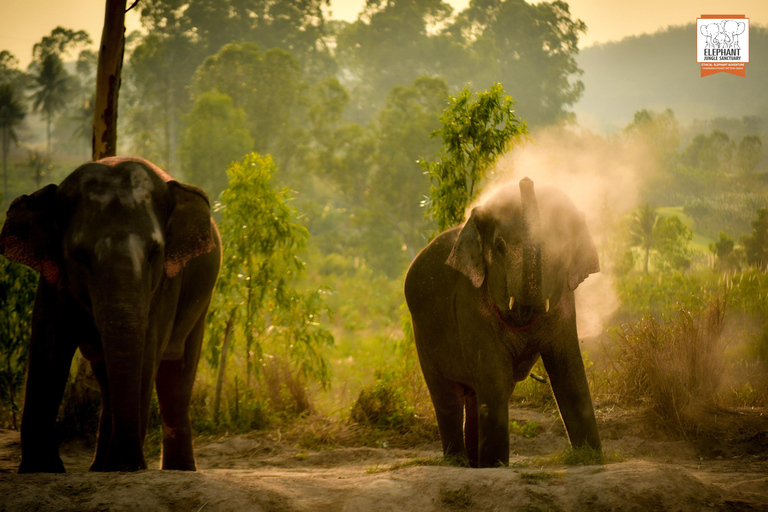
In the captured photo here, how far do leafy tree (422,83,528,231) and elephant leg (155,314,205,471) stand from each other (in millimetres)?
3480

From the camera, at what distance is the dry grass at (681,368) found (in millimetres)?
7039

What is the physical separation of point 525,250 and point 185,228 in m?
2.36

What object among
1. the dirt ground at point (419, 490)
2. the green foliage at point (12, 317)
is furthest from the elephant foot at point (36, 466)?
the green foliage at point (12, 317)

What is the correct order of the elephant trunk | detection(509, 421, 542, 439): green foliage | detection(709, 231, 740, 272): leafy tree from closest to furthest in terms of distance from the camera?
the elephant trunk
detection(509, 421, 542, 439): green foliage
detection(709, 231, 740, 272): leafy tree

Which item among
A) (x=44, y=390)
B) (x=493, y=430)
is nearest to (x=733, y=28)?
(x=493, y=430)

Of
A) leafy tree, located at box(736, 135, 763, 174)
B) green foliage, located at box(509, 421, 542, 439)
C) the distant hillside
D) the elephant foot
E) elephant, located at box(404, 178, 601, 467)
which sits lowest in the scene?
green foliage, located at box(509, 421, 542, 439)

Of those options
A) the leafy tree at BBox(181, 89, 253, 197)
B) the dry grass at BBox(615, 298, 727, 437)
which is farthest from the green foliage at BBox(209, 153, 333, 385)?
the leafy tree at BBox(181, 89, 253, 197)

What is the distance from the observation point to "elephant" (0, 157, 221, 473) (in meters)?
4.32

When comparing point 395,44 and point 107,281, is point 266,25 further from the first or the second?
point 107,281

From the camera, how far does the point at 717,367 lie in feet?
24.0

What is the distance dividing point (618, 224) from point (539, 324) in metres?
14.8

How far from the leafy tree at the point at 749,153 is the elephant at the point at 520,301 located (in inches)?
598

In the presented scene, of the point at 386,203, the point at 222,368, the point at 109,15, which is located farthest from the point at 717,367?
the point at 386,203

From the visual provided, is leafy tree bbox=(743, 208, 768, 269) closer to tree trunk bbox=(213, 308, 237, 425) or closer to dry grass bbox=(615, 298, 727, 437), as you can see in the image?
dry grass bbox=(615, 298, 727, 437)
